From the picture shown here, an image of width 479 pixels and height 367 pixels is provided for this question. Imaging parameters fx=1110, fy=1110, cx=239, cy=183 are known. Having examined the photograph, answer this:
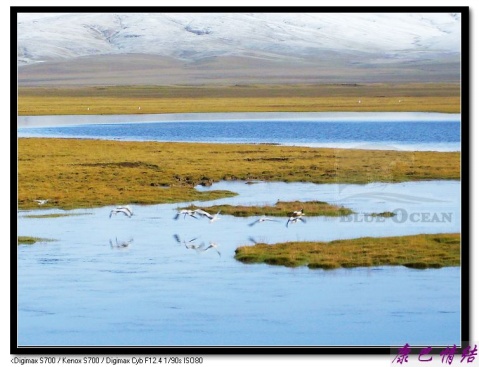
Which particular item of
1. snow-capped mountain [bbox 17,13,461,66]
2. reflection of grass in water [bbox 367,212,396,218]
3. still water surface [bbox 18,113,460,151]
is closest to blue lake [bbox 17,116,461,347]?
reflection of grass in water [bbox 367,212,396,218]

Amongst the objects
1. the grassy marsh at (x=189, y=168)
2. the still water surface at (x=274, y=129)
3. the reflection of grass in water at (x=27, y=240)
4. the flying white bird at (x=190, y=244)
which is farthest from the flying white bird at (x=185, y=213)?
the reflection of grass in water at (x=27, y=240)

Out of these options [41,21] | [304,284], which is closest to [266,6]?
[41,21]

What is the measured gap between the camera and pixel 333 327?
15.1 metres

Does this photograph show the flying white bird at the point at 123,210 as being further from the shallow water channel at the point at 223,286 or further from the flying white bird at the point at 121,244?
the flying white bird at the point at 121,244

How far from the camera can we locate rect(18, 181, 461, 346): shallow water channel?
14742mm

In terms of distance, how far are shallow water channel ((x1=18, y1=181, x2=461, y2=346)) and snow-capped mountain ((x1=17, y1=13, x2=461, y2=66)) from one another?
7.36 ft

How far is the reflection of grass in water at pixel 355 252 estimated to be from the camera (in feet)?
52.5

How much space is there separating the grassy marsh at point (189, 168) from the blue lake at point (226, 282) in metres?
0.23

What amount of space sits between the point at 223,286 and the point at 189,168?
10.9ft

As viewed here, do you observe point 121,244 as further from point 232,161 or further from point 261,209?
point 232,161

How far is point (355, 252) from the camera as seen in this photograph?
54.5 ft

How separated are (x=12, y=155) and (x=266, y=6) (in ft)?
12.2

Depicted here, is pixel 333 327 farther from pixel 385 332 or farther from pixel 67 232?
pixel 67 232

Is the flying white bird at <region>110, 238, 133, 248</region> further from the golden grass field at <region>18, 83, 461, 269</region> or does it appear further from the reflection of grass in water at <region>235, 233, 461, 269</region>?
the reflection of grass in water at <region>235, 233, 461, 269</region>
